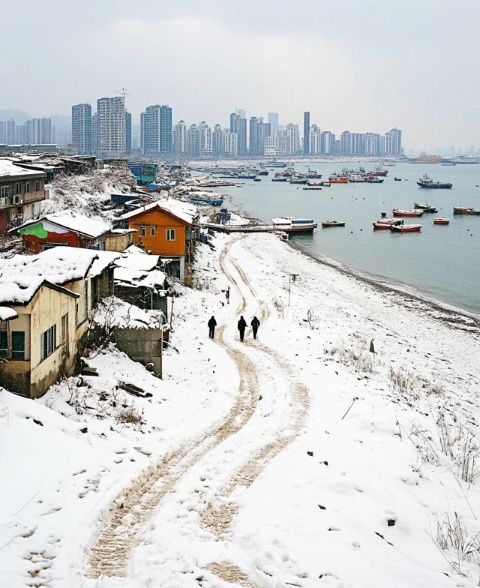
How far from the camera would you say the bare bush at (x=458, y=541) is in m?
9.03

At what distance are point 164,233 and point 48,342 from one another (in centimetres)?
2333

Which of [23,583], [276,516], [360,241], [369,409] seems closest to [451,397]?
[369,409]

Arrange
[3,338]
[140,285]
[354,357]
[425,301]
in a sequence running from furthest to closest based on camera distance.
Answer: [425,301], [140,285], [354,357], [3,338]

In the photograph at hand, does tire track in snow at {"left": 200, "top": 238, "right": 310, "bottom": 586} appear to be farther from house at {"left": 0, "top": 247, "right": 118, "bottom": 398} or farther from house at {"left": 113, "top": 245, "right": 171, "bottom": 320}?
house at {"left": 113, "top": 245, "right": 171, "bottom": 320}

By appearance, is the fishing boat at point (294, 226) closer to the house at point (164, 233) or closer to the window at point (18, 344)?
the house at point (164, 233)

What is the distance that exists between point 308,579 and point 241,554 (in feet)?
3.36

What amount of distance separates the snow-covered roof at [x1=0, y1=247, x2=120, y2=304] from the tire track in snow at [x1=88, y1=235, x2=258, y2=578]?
4.02 metres

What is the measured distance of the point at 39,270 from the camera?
14.1 meters

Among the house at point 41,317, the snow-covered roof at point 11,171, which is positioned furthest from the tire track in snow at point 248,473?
the snow-covered roof at point 11,171

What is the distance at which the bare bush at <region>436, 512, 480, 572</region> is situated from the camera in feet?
29.6

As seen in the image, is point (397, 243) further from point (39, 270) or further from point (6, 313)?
point (6, 313)

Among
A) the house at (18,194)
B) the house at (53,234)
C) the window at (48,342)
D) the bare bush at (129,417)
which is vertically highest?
the house at (18,194)

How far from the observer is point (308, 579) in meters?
8.02

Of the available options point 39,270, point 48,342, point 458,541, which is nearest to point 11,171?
point 39,270
